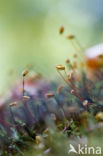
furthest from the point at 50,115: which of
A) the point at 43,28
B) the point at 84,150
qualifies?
the point at 43,28

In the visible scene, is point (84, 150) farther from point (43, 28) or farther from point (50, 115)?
point (43, 28)

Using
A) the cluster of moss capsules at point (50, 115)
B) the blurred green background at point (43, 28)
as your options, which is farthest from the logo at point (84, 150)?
the blurred green background at point (43, 28)

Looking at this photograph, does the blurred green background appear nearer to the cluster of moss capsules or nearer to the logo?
the cluster of moss capsules

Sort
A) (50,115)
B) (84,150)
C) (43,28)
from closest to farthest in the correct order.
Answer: (84,150) → (50,115) → (43,28)

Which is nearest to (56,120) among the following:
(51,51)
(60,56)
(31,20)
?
(60,56)

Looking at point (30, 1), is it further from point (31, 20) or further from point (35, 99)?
point (35, 99)

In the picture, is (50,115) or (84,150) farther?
(50,115)

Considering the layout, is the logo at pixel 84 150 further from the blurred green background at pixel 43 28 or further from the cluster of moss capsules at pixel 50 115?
the blurred green background at pixel 43 28

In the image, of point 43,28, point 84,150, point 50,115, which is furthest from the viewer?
point 43,28

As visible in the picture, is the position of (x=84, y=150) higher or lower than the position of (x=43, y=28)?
lower
